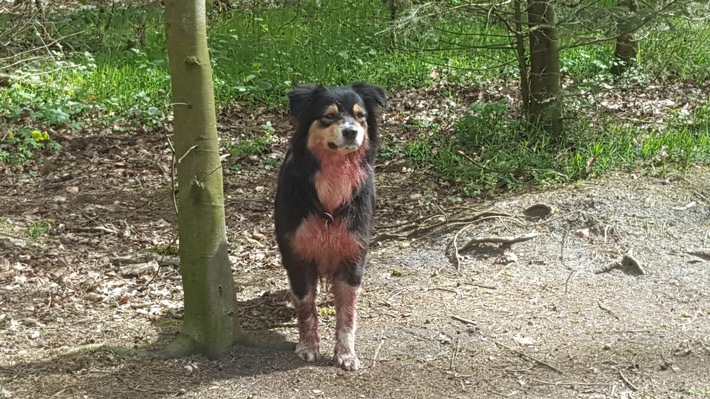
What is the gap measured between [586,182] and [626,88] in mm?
3317

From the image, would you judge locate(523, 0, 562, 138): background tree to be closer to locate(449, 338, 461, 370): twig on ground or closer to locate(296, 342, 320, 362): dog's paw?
locate(449, 338, 461, 370): twig on ground

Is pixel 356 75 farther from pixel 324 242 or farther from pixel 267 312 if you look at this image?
pixel 324 242

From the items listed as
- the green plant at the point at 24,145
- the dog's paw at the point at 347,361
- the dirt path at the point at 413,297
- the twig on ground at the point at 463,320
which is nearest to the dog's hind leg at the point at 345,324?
the dog's paw at the point at 347,361

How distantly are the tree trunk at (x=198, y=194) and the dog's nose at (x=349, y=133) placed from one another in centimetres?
80

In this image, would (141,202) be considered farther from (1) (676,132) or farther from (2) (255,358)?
(1) (676,132)

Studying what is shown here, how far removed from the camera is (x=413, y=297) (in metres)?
5.44

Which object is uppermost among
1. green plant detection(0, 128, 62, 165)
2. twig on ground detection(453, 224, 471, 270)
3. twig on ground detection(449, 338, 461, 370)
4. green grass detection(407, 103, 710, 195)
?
green plant detection(0, 128, 62, 165)

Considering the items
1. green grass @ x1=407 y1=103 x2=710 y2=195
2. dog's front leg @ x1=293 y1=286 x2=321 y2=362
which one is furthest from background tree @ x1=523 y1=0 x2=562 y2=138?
dog's front leg @ x1=293 y1=286 x2=321 y2=362

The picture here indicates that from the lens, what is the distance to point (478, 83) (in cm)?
1030

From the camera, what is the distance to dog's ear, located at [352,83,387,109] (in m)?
4.72

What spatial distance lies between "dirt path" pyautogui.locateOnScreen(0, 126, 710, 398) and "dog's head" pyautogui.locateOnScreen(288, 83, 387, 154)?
1.28m

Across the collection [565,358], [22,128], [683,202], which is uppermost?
[22,128]

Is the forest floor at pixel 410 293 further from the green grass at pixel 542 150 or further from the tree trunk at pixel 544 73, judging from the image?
the tree trunk at pixel 544 73

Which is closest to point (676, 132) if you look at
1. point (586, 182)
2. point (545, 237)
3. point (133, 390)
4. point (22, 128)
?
point (586, 182)
